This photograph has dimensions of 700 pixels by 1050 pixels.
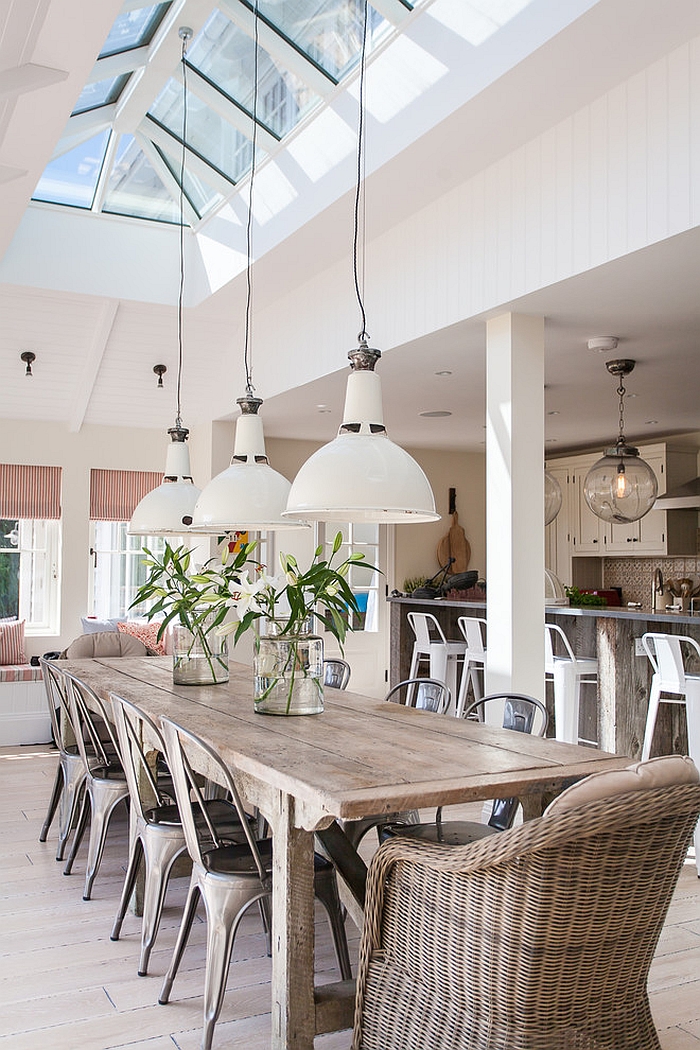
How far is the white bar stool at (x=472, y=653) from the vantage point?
265 inches

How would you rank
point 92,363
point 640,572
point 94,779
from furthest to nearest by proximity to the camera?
point 640,572 < point 92,363 < point 94,779

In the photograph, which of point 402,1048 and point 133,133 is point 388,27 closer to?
point 133,133

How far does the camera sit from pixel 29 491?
331 inches

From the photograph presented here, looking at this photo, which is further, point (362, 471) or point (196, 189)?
point (196, 189)

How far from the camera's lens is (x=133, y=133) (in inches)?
243

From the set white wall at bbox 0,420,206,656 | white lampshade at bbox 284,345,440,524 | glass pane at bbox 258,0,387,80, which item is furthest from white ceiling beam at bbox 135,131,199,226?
white lampshade at bbox 284,345,440,524

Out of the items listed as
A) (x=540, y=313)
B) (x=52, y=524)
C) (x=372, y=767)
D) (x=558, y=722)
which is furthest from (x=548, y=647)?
(x=52, y=524)

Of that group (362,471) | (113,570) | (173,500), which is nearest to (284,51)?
(173,500)

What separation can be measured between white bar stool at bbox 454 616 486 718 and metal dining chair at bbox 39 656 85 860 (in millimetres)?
2802

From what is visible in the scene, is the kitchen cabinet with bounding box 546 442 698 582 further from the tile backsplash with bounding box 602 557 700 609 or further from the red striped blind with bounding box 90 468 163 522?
the red striped blind with bounding box 90 468 163 522

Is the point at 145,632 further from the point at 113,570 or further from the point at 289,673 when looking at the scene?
the point at 289,673

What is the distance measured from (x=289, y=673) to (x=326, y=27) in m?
3.11

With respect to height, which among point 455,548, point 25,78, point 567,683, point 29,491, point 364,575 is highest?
point 25,78

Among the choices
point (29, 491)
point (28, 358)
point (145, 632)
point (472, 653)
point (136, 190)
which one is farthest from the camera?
point (29, 491)
